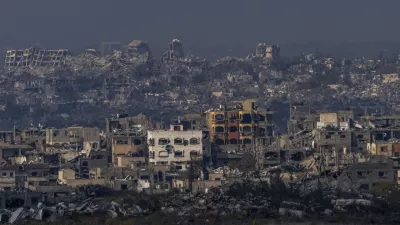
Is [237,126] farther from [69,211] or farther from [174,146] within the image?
[69,211]

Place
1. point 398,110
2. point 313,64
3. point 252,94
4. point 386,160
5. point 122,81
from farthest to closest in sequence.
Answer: point 313,64 < point 122,81 < point 252,94 < point 398,110 < point 386,160

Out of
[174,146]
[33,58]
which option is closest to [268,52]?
[33,58]

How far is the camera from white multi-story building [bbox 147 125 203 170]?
54.1 meters

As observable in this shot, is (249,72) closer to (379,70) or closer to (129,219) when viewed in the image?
(379,70)

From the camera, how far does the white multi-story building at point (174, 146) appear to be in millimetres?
54125

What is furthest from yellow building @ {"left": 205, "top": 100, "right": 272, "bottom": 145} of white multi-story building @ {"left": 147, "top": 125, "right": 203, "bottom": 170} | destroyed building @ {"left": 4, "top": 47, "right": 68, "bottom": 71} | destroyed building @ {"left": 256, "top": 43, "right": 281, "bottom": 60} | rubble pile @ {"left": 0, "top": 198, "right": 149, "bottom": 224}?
destroyed building @ {"left": 256, "top": 43, "right": 281, "bottom": 60}

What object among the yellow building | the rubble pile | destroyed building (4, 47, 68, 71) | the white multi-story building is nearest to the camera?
the rubble pile

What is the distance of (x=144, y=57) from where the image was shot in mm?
110688

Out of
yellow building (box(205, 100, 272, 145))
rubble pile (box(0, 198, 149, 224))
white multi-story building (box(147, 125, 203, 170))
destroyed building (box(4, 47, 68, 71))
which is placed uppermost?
destroyed building (box(4, 47, 68, 71))

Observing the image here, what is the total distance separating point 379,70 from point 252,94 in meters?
10.8

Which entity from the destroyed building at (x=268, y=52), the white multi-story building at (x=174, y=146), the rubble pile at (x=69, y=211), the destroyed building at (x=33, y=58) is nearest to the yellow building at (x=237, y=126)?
the white multi-story building at (x=174, y=146)

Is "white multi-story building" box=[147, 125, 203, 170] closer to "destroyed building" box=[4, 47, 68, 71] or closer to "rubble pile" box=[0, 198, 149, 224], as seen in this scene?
"rubble pile" box=[0, 198, 149, 224]

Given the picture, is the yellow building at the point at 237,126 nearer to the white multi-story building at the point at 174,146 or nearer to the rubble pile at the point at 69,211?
the white multi-story building at the point at 174,146

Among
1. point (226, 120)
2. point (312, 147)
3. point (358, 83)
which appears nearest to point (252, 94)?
point (358, 83)
